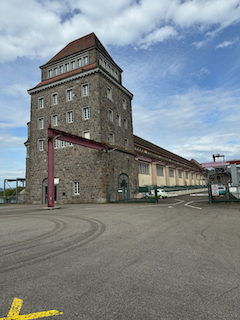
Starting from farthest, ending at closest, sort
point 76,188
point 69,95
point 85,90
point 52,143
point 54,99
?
point 54,99
point 69,95
point 85,90
point 76,188
point 52,143

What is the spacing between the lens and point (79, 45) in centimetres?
3259

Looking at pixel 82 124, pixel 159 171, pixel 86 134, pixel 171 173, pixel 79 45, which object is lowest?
pixel 171 173

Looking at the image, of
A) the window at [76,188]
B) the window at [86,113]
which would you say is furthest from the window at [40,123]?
the window at [76,188]

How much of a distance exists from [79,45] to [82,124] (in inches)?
524

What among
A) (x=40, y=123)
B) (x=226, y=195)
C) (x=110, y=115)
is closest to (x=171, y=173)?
(x=110, y=115)

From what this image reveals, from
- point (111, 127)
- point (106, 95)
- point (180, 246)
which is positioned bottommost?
point (180, 246)

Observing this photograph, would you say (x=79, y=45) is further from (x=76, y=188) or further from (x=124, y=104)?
(x=76, y=188)

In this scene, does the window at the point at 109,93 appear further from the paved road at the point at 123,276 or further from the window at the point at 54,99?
the paved road at the point at 123,276

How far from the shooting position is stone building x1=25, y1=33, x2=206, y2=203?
26.8 m

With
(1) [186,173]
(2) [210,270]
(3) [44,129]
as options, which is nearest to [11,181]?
(3) [44,129]

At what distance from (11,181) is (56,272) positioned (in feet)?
120

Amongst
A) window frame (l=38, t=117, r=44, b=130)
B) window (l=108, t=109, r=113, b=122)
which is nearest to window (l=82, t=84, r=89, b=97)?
window (l=108, t=109, r=113, b=122)

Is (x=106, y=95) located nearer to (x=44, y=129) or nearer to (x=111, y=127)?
(x=111, y=127)

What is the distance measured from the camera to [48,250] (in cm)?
548
